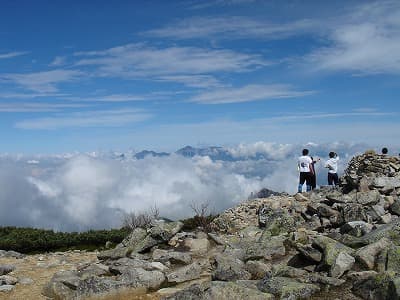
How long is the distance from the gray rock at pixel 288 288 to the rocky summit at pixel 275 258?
24 millimetres

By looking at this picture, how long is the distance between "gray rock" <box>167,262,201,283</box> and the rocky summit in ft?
0.10

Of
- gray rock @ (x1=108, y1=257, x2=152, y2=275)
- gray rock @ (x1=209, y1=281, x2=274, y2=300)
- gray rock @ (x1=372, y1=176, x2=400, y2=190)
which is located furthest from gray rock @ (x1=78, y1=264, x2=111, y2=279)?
gray rock @ (x1=372, y1=176, x2=400, y2=190)

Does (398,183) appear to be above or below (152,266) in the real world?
above

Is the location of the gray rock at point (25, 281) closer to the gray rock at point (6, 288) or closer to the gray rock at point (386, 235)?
the gray rock at point (6, 288)

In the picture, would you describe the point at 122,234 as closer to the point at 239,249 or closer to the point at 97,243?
the point at 97,243

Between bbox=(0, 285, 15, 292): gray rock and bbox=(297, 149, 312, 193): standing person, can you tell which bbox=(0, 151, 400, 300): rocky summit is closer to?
bbox=(0, 285, 15, 292): gray rock

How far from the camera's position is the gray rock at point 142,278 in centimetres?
1328

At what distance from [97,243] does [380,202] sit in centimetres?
1571

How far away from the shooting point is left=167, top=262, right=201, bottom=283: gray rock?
45.9 feet

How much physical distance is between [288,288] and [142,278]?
464 centimetres

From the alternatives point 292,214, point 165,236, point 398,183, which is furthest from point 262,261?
point 398,183

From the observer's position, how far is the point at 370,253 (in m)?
12.1

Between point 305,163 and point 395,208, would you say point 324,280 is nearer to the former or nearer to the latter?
point 395,208

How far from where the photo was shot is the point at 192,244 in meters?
18.2
